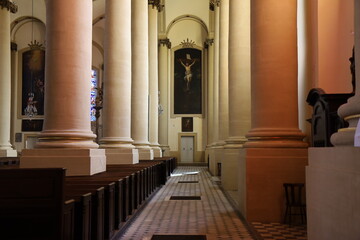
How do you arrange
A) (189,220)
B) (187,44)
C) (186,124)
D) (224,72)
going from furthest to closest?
(187,44)
(186,124)
(224,72)
(189,220)

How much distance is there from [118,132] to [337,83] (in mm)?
5926

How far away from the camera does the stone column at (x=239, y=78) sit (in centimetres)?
1362

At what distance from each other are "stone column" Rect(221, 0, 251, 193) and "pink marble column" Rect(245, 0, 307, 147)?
506 centimetres

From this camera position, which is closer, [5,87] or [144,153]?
[144,153]

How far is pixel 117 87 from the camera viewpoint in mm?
13352

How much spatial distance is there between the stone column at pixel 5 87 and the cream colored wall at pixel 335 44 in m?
12.7

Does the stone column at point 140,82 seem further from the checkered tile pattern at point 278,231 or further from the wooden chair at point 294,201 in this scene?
the checkered tile pattern at point 278,231

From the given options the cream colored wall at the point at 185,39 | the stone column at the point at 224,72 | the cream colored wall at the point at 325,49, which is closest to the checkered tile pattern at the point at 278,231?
the cream colored wall at the point at 325,49

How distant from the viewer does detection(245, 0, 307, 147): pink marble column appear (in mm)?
8312

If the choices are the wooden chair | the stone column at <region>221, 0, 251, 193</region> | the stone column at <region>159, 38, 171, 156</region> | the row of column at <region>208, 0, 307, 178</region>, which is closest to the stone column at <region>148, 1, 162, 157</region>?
the stone column at <region>159, 38, 171, 156</region>

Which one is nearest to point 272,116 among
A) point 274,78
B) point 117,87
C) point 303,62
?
point 274,78

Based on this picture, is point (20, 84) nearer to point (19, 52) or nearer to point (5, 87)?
point (19, 52)

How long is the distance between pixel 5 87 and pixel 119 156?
8.62 m

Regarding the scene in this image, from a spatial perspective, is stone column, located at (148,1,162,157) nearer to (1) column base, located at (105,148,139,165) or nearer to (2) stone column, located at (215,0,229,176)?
(2) stone column, located at (215,0,229,176)
